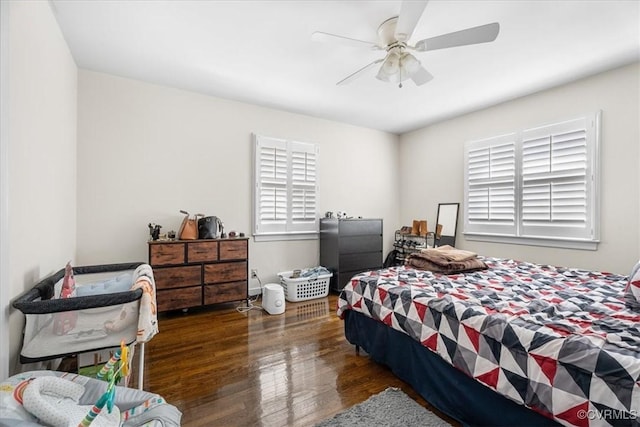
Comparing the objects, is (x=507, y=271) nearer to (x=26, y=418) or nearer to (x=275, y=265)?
(x=275, y=265)

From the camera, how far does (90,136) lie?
9.98ft

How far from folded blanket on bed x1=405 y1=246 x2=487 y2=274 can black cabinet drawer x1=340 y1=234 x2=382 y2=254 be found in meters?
1.34

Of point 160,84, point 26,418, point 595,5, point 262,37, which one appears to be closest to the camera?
point 26,418

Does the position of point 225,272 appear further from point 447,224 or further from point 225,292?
point 447,224

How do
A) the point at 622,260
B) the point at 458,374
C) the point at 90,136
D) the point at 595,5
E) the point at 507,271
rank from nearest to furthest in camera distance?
the point at 458,374
the point at 595,5
the point at 507,271
the point at 622,260
the point at 90,136

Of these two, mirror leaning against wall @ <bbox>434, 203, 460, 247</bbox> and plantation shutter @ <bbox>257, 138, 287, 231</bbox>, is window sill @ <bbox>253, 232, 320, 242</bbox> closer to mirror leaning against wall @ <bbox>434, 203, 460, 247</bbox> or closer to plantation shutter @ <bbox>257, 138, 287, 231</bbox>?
plantation shutter @ <bbox>257, 138, 287, 231</bbox>

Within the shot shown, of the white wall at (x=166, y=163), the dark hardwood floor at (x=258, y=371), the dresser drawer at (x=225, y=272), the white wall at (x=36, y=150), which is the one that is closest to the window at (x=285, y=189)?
the white wall at (x=166, y=163)

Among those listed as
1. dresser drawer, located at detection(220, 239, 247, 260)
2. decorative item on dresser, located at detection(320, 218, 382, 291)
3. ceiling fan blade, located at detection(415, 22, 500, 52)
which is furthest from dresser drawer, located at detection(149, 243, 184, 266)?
ceiling fan blade, located at detection(415, 22, 500, 52)

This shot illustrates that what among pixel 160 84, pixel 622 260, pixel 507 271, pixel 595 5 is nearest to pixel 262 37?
pixel 160 84

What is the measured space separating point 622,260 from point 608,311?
1898 mm

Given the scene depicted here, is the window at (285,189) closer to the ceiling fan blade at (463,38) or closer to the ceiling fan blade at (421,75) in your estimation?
Result: the ceiling fan blade at (421,75)

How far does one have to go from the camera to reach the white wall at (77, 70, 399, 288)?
3061 millimetres

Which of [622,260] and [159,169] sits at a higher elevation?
[159,169]

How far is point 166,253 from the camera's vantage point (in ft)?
10.1
